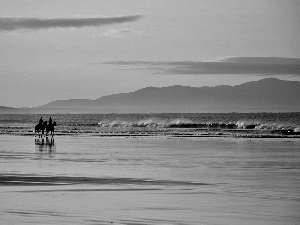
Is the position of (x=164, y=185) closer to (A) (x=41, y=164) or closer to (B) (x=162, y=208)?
(B) (x=162, y=208)

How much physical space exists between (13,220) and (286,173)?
482 inches

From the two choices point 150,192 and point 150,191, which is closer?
point 150,192

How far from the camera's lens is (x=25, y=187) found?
1939cm

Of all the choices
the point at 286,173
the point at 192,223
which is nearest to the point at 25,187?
the point at 192,223

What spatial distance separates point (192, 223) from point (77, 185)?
277 inches

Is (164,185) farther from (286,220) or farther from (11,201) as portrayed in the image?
(286,220)

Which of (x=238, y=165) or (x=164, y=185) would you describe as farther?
(x=238, y=165)

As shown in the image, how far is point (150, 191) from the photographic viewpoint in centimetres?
1866

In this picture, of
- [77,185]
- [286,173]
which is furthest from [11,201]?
[286,173]

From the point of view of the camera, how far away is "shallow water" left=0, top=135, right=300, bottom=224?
14.4 metres

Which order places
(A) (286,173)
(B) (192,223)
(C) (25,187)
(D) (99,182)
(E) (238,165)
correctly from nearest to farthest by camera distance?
1. (B) (192,223)
2. (C) (25,187)
3. (D) (99,182)
4. (A) (286,173)
5. (E) (238,165)

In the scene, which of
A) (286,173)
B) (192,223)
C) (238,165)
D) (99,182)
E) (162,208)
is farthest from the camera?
(238,165)

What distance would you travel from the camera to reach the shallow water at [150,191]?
47.2 ft

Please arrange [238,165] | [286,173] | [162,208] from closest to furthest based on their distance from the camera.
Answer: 1. [162,208]
2. [286,173]
3. [238,165]
